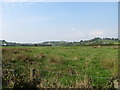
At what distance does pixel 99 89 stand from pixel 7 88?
356 centimetres

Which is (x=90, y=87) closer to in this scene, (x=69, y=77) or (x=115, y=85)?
(x=115, y=85)

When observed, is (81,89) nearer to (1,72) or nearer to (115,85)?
(115,85)

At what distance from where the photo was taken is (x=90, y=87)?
7.38 meters

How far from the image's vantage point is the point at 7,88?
7766 mm

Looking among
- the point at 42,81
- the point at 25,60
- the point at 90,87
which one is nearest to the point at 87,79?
the point at 90,87

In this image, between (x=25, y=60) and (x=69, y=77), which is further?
(x=25, y=60)

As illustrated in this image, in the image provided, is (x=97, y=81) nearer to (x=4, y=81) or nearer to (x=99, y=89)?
(x=99, y=89)

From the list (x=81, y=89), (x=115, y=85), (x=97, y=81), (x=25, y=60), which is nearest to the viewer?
(x=81, y=89)

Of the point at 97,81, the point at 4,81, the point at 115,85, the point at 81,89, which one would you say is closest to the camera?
the point at 81,89

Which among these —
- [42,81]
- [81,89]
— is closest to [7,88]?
[42,81]

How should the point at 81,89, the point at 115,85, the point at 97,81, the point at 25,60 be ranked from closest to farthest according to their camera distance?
the point at 81,89
the point at 115,85
the point at 97,81
the point at 25,60

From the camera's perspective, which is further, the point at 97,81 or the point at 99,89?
the point at 97,81

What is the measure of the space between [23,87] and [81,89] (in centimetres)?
231

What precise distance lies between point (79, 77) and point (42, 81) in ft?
5.69
